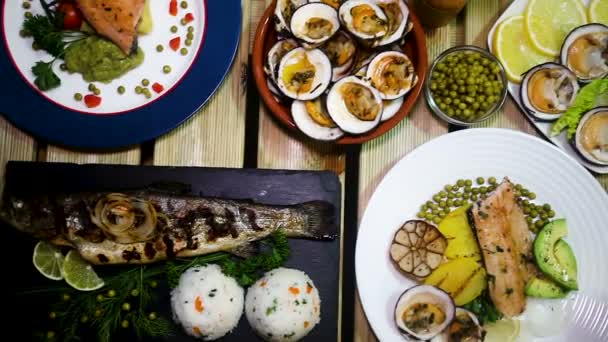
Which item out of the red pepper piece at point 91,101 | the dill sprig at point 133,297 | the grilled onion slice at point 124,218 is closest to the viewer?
the grilled onion slice at point 124,218

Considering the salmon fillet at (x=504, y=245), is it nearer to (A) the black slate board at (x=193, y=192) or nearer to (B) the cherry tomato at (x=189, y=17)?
(A) the black slate board at (x=193, y=192)

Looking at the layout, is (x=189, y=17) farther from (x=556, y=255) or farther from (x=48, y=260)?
(x=556, y=255)

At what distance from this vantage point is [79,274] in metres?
2.29

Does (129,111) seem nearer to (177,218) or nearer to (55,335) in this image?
(177,218)

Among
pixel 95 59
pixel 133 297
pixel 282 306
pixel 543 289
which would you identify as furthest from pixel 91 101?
pixel 543 289

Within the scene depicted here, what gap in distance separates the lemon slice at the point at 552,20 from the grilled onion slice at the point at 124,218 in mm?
1658

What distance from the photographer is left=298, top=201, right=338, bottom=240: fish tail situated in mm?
2344

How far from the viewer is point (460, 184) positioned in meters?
2.39

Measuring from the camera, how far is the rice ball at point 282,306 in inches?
87.7

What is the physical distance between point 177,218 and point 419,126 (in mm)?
1054

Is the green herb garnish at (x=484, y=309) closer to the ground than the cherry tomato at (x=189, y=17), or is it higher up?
closer to the ground

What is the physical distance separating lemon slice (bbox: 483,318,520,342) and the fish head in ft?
5.56

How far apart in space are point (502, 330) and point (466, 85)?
0.96 meters

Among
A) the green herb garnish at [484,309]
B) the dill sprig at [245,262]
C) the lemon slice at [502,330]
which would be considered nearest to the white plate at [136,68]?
the dill sprig at [245,262]
